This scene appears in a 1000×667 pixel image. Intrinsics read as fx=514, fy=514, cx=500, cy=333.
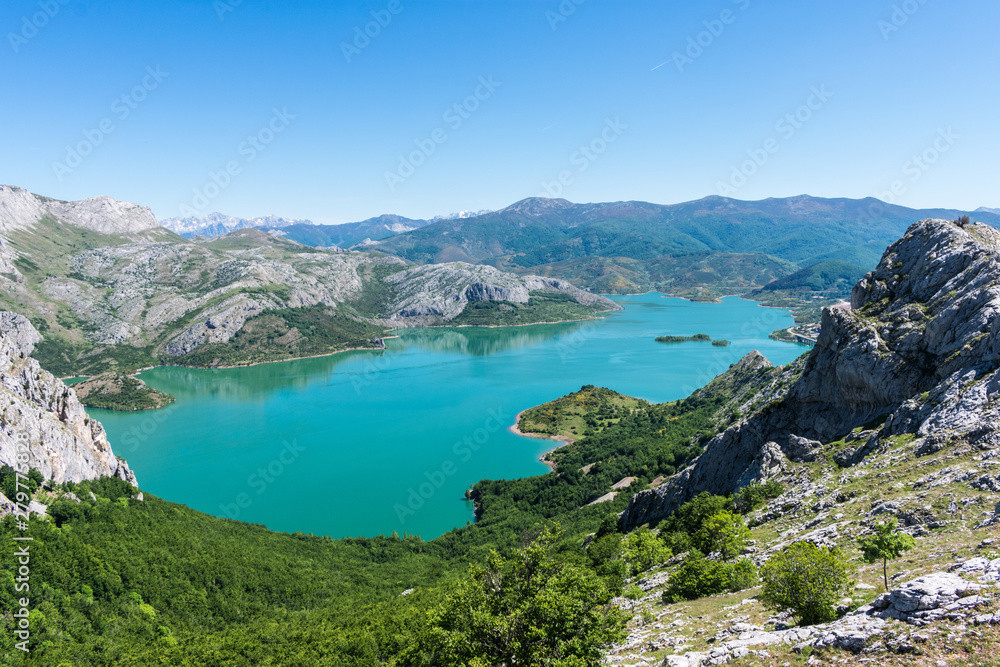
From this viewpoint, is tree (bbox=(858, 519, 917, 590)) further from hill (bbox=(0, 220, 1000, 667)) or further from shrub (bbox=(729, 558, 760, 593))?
shrub (bbox=(729, 558, 760, 593))

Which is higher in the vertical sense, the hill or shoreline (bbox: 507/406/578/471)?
the hill

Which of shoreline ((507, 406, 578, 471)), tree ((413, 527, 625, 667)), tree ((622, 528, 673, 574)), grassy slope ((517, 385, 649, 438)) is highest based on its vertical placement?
tree ((413, 527, 625, 667))

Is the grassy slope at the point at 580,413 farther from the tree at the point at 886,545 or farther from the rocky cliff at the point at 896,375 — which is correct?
the tree at the point at 886,545

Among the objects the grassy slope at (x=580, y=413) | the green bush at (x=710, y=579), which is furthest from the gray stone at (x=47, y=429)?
the grassy slope at (x=580, y=413)

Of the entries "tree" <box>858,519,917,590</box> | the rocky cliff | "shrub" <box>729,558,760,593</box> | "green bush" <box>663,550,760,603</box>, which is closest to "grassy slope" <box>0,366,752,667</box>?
"green bush" <box>663,550,760,603</box>

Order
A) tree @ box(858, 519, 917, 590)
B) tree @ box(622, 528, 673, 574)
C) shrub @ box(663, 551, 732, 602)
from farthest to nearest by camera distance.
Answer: tree @ box(622, 528, 673, 574), shrub @ box(663, 551, 732, 602), tree @ box(858, 519, 917, 590)

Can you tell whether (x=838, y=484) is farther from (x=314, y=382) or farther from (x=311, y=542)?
(x=314, y=382)
